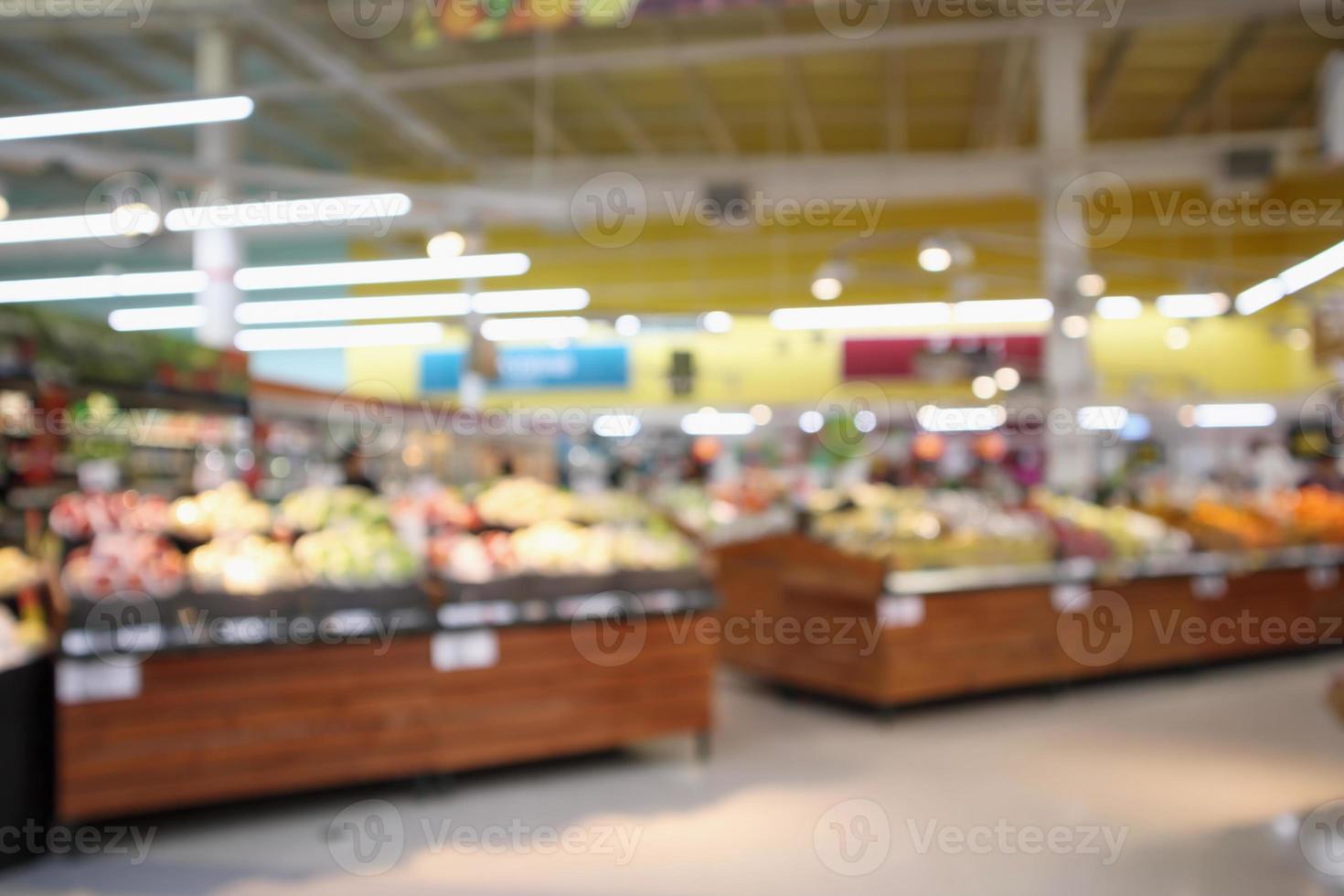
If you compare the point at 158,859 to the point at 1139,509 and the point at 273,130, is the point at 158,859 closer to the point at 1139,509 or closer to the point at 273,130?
the point at 1139,509

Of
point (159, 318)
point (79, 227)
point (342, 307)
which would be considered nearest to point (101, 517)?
point (79, 227)

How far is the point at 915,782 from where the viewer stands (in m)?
5.00

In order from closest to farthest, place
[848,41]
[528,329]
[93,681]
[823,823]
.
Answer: [93,681] < [823,823] < [848,41] < [528,329]

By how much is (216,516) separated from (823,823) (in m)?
3.07

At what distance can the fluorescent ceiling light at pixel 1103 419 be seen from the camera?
10.5 m

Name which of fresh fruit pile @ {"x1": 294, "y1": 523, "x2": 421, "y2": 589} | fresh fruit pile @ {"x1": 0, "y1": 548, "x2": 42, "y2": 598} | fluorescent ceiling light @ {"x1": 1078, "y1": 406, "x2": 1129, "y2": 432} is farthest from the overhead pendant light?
fluorescent ceiling light @ {"x1": 1078, "y1": 406, "x2": 1129, "y2": 432}

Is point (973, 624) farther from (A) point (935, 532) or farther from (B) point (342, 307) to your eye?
(B) point (342, 307)

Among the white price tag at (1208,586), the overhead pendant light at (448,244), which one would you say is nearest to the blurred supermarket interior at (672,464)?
the white price tag at (1208,586)

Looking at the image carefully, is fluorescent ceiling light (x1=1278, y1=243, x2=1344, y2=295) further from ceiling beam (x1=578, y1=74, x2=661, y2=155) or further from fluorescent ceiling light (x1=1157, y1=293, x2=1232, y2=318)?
ceiling beam (x1=578, y1=74, x2=661, y2=155)

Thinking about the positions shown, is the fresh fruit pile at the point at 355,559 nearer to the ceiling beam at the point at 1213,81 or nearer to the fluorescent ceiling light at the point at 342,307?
the fluorescent ceiling light at the point at 342,307

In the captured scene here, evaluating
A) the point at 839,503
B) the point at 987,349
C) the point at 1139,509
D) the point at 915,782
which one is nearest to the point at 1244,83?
the point at 987,349

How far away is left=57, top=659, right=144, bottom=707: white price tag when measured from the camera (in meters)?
4.02

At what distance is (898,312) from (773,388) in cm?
266

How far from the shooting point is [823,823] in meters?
4.39
